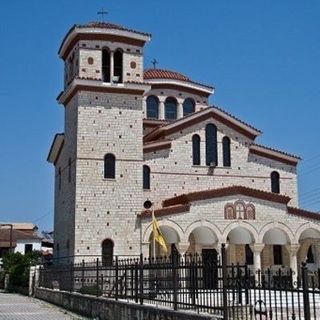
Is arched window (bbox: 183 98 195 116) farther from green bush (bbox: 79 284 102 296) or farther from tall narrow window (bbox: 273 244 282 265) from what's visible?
green bush (bbox: 79 284 102 296)

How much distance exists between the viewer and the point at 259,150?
110 ft

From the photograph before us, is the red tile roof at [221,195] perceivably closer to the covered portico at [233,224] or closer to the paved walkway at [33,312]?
the covered portico at [233,224]

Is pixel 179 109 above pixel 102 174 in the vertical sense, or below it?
above

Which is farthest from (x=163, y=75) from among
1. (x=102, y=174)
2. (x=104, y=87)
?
(x=102, y=174)

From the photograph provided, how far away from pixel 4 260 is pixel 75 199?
1203 centimetres

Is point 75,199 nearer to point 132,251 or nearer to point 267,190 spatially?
point 132,251

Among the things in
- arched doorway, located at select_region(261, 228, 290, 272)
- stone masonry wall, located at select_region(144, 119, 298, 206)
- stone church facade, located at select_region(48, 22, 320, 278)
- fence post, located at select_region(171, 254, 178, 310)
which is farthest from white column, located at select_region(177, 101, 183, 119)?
fence post, located at select_region(171, 254, 178, 310)

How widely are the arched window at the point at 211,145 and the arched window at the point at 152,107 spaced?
21.6 feet

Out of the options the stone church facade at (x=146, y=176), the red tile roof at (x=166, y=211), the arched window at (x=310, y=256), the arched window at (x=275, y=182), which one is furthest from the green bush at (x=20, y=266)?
the arched window at (x=310, y=256)

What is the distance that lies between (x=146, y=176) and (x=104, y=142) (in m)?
3.48

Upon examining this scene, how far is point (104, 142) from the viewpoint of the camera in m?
28.7

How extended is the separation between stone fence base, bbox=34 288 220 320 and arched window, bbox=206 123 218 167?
1214 cm

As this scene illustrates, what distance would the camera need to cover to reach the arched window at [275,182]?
33438 millimetres

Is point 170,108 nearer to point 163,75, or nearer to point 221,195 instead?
point 163,75
